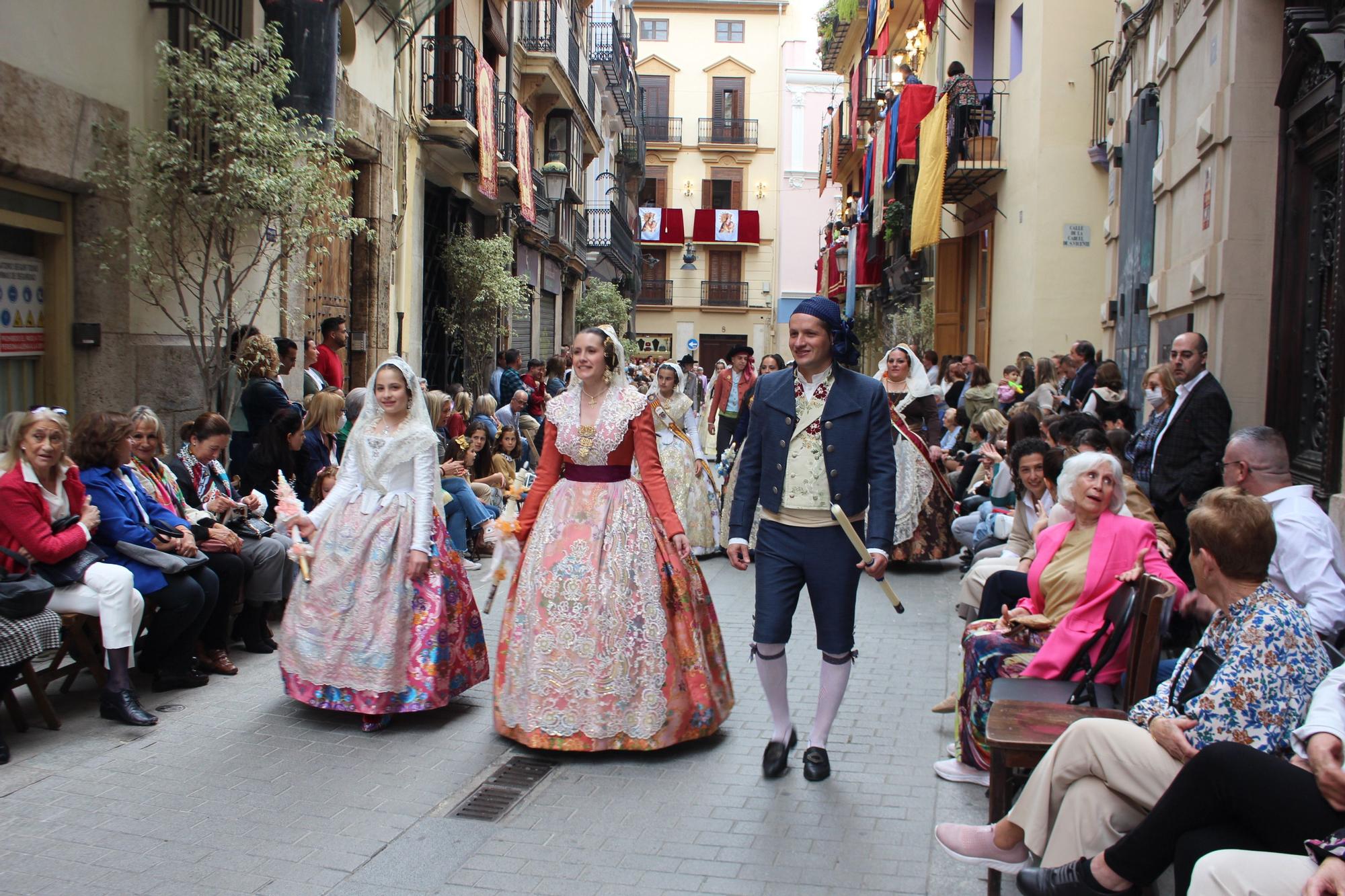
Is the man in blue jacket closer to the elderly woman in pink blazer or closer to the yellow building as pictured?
the elderly woman in pink blazer

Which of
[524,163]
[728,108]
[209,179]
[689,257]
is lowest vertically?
[209,179]

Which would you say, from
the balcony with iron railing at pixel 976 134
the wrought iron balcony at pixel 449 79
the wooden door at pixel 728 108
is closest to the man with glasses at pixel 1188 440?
the wrought iron balcony at pixel 449 79

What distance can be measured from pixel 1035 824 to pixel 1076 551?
70.9 inches

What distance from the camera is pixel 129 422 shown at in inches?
245

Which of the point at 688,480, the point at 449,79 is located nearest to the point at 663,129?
the point at 449,79

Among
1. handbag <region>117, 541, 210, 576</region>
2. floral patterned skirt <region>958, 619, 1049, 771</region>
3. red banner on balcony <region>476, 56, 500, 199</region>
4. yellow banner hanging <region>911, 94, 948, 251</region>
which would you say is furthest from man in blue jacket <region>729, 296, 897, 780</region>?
yellow banner hanging <region>911, 94, 948, 251</region>

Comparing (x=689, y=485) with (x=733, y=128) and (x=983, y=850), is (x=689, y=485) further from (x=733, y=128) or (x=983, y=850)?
(x=733, y=128)

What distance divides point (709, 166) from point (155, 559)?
1932 inches

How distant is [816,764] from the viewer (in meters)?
5.17

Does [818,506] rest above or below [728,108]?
below

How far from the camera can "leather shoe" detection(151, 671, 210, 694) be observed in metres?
6.34

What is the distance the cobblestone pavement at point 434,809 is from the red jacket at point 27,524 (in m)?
0.83

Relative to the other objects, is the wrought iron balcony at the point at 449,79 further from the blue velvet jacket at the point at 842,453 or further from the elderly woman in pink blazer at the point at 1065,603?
the elderly woman in pink blazer at the point at 1065,603

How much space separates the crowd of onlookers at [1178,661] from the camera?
10.4 feet
